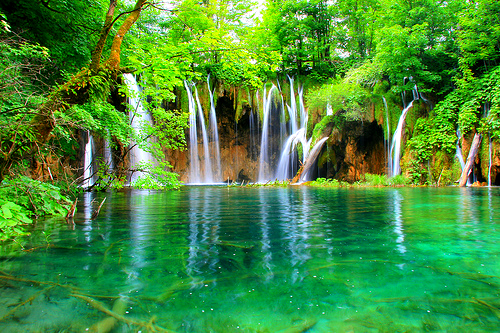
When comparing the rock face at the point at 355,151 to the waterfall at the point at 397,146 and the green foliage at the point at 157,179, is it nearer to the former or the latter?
the waterfall at the point at 397,146

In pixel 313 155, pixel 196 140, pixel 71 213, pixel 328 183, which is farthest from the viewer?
pixel 196 140

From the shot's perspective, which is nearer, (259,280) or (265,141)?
(259,280)

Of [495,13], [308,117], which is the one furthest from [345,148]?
[495,13]

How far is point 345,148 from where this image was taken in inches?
885

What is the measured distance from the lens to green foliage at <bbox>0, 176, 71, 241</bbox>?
4.28m

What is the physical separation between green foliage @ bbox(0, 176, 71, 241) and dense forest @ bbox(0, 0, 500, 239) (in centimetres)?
3

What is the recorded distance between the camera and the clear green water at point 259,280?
6.09 ft

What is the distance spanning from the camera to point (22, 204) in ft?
18.5

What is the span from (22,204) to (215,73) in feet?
77.6

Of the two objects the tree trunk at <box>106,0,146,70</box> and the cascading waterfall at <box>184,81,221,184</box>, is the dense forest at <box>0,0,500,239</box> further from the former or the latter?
the cascading waterfall at <box>184,81,221,184</box>

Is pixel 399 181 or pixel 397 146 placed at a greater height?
pixel 397 146

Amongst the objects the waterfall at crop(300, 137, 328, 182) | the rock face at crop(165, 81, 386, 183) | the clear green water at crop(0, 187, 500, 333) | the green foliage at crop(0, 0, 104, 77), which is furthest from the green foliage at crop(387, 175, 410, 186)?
the green foliage at crop(0, 0, 104, 77)

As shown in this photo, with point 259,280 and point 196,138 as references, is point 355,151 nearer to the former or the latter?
point 196,138

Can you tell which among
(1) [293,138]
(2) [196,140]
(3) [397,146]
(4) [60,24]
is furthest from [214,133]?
(4) [60,24]
